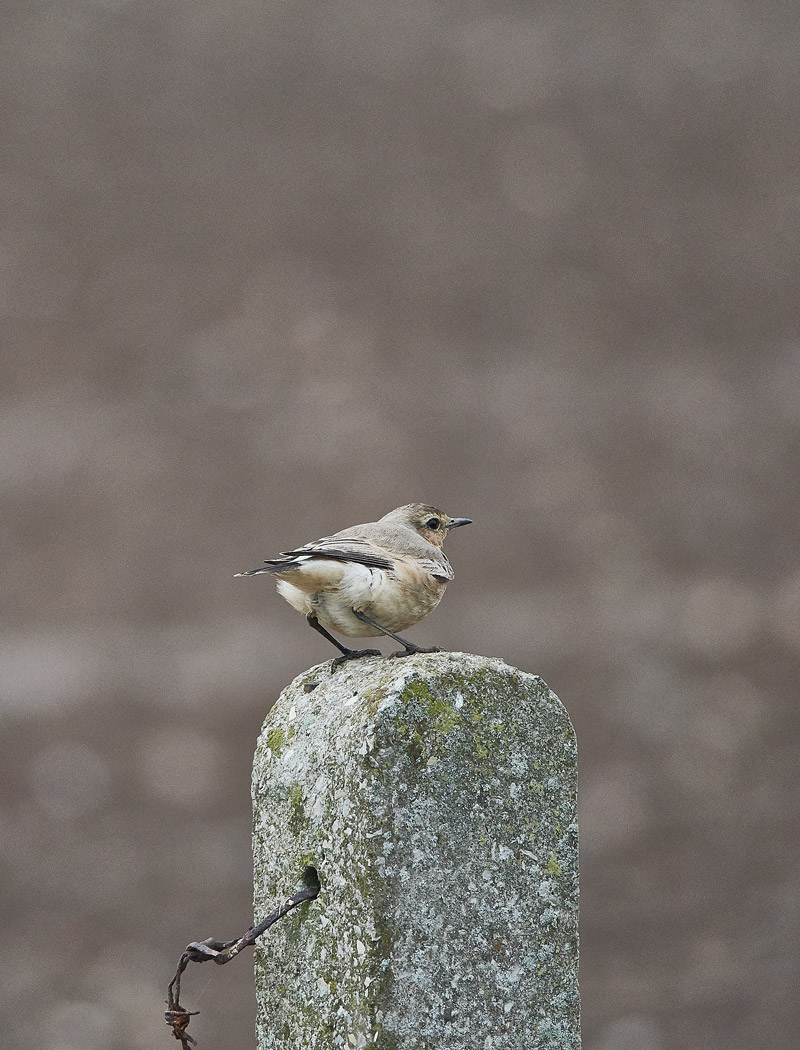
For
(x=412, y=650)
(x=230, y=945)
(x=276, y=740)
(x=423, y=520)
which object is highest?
(x=423, y=520)

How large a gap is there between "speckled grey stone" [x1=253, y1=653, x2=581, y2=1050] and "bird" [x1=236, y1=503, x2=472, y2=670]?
1.67ft

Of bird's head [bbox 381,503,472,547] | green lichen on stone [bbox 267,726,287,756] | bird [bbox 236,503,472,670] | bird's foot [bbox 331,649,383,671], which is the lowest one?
green lichen on stone [bbox 267,726,287,756]

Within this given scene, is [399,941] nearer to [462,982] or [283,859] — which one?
[462,982]

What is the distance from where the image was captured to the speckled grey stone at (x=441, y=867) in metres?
1.92

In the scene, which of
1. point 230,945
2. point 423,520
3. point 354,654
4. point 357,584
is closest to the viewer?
point 230,945

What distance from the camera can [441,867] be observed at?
1947mm

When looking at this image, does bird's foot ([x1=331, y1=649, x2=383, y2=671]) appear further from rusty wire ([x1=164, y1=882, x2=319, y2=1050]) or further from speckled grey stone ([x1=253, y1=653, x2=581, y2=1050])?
rusty wire ([x1=164, y1=882, x2=319, y2=1050])

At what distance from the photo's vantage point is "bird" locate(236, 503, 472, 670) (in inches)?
103

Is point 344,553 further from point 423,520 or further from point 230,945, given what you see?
point 230,945

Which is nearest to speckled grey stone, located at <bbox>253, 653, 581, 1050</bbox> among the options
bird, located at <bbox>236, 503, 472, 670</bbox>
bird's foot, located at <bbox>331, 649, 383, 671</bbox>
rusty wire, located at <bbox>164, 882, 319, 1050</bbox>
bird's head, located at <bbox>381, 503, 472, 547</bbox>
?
rusty wire, located at <bbox>164, 882, 319, 1050</bbox>

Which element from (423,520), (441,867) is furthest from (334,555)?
(441,867)

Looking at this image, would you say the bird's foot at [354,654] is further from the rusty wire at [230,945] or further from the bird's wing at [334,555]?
the rusty wire at [230,945]

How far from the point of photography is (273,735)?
7.66ft

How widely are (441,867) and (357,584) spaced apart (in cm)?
84
